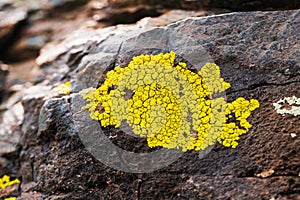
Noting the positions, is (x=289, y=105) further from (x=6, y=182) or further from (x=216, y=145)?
(x=6, y=182)

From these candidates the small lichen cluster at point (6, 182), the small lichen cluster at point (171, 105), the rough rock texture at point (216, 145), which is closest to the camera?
the rough rock texture at point (216, 145)

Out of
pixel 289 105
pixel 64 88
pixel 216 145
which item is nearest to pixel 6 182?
pixel 64 88

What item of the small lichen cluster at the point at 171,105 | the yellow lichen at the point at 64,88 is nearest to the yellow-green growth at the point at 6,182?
the yellow lichen at the point at 64,88

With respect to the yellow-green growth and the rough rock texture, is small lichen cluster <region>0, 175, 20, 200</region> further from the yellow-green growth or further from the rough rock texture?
the rough rock texture

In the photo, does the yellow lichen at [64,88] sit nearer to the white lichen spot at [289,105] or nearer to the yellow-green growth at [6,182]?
the yellow-green growth at [6,182]

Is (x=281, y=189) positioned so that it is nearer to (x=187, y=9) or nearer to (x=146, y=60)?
(x=146, y=60)

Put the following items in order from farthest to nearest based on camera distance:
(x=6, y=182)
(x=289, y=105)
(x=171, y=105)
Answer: (x=6, y=182)
(x=171, y=105)
(x=289, y=105)
